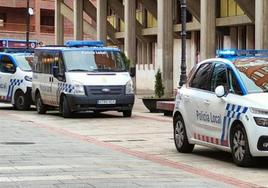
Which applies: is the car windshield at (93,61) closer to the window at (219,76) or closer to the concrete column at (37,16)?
the window at (219,76)

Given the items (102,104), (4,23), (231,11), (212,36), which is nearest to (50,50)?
(102,104)

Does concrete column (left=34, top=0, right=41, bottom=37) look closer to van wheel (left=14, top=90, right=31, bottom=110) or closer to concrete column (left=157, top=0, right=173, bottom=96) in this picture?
concrete column (left=157, top=0, right=173, bottom=96)

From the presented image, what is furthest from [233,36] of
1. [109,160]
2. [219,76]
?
[109,160]

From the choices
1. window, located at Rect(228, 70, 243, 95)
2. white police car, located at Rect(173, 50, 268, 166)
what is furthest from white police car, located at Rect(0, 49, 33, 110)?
window, located at Rect(228, 70, 243, 95)

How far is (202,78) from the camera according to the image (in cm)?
1235

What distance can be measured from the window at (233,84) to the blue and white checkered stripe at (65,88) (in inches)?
420

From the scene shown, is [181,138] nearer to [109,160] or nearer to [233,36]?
[109,160]

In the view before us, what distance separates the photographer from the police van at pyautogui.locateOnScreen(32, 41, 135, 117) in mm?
21516

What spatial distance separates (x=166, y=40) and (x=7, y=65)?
11.5 meters

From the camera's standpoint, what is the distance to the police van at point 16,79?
26703 mm

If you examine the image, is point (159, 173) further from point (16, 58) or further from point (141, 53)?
point (141, 53)

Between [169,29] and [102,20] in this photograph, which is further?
[102,20]

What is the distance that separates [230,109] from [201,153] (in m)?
2.16

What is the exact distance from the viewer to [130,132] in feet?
56.8
